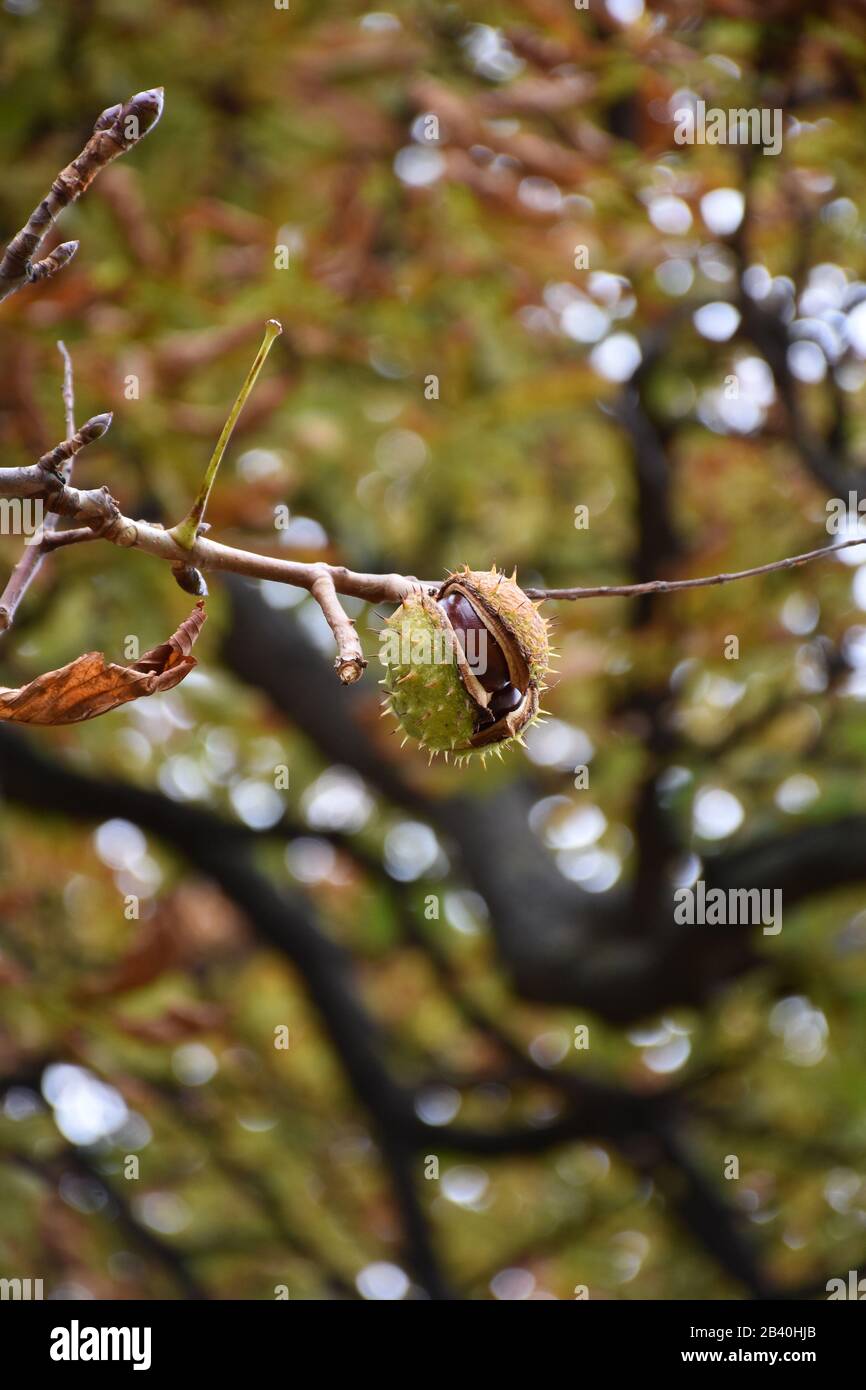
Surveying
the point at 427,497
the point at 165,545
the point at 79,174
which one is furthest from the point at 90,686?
the point at 427,497

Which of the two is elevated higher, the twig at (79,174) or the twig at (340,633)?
the twig at (79,174)

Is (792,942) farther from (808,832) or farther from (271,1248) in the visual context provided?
(271,1248)

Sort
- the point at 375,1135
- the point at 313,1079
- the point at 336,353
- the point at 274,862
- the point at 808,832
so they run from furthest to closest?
1. the point at 313,1079
2. the point at 274,862
3. the point at 375,1135
4. the point at 808,832
5. the point at 336,353

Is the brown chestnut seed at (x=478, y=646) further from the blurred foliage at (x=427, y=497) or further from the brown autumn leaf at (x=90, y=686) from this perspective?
the blurred foliage at (x=427, y=497)

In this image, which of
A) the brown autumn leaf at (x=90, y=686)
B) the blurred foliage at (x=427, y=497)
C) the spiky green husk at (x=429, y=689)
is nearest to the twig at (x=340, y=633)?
the brown autumn leaf at (x=90, y=686)

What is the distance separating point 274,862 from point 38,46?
3.07 m

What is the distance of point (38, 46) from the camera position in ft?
11.0

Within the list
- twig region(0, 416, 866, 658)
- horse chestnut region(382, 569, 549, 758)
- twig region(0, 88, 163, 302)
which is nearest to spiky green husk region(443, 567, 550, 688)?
horse chestnut region(382, 569, 549, 758)

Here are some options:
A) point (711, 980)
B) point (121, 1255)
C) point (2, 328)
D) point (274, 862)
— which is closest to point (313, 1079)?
point (121, 1255)

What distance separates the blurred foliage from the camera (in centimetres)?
349

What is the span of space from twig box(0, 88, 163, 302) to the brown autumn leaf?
0.98ft

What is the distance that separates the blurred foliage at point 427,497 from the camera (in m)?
3.49

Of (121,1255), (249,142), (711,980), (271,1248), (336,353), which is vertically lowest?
(121,1255)

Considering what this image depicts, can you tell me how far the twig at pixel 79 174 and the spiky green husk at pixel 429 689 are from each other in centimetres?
49
